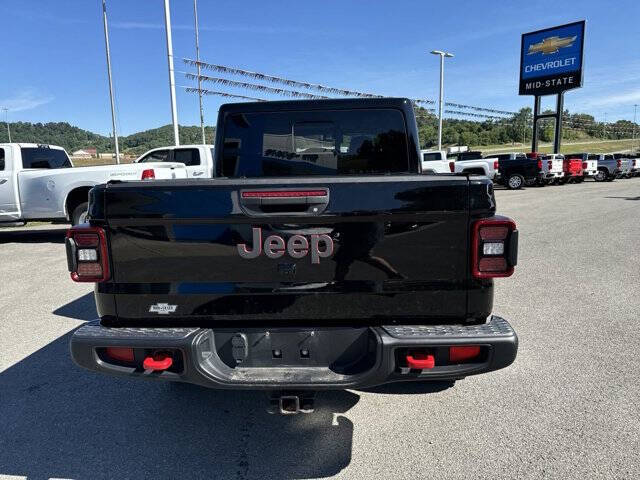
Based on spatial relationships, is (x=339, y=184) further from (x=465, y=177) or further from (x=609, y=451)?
(x=609, y=451)

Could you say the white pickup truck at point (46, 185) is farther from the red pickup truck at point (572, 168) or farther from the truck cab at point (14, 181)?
the red pickup truck at point (572, 168)

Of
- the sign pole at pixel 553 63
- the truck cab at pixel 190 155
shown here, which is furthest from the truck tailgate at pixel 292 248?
the sign pole at pixel 553 63

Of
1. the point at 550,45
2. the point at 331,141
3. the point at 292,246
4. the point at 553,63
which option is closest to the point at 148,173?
the point at 331,141

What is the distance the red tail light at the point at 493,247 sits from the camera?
218 centimetres

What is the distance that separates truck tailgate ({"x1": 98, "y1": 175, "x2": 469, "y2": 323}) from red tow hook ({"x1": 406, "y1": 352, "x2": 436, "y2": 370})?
0.63ft

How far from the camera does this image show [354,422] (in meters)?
2.85

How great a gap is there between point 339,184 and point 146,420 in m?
2.04

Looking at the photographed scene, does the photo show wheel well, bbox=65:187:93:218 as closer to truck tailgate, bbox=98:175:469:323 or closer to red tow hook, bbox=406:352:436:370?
truck tailgate, bbox=98:175:469:323

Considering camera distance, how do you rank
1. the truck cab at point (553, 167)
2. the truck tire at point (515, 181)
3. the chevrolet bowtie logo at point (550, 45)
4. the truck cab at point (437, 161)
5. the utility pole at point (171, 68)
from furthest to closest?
the chevrolet bowtie logo at point (550, 45) → the truck cab at point (553, 167) → the truck tire at point (515, 181) → the truck cab at point (437, 161) → the utility pole at point (171, 68)

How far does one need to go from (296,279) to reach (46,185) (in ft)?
29.1

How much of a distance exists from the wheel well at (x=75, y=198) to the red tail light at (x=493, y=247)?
8.90 meters

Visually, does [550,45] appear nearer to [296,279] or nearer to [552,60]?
[552,60]

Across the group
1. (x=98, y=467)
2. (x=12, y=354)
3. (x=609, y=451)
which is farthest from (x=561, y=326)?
(x=12, y=354)

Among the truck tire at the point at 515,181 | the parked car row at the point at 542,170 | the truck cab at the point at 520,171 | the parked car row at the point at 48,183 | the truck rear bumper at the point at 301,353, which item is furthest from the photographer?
the truck tire at the point at 515,181
